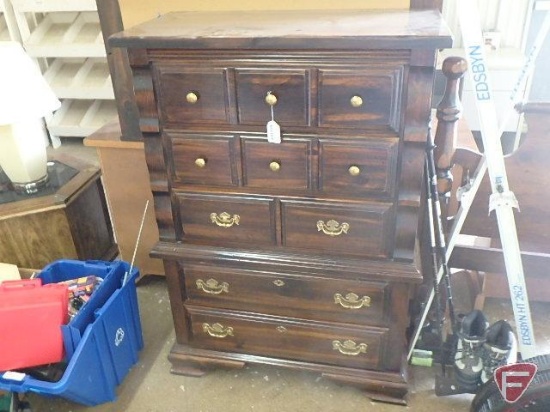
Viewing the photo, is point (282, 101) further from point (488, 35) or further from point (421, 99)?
point (488, 35)

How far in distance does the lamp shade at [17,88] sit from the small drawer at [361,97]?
1.07m

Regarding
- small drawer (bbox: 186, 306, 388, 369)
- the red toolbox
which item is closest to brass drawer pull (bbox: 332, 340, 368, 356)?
small drawer (bbox: 186, 306, 388, 369)

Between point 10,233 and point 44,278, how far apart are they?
1.02 feet

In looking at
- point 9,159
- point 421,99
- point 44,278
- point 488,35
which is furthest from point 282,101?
point 488,35

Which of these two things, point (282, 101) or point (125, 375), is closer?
point (282, 101)

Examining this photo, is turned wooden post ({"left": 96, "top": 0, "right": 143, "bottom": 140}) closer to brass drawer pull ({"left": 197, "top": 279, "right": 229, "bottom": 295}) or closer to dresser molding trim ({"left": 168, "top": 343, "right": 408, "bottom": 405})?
brass drawer pull ({"left": 197, "top": 279, "right": 229, "bottom": 295})

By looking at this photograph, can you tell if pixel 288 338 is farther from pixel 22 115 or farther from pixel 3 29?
pixel 3 29

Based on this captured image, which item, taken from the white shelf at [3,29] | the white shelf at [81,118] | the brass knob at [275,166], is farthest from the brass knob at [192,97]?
the white shelf at [3,29]

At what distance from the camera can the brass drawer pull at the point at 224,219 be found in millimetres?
1461

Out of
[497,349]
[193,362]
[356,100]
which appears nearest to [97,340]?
[193,362]

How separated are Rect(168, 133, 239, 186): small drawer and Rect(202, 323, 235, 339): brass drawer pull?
19.7 inches

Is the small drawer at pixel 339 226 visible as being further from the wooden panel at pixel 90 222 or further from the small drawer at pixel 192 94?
the wooden panel at pixel 90 222

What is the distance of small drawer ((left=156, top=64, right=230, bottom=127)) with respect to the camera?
1.28 metres

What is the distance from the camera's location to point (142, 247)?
6.82ft
